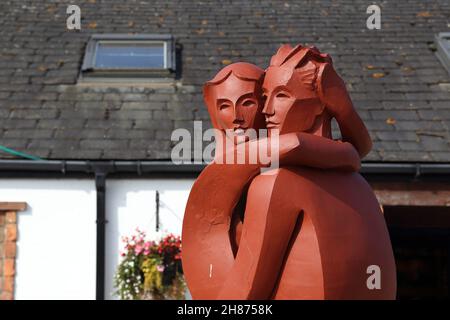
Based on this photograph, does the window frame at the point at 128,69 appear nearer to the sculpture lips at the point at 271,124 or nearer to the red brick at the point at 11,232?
the red brick at the point at 11,232

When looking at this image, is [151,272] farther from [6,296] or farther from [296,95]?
[296,95]

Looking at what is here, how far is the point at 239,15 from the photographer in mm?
11375

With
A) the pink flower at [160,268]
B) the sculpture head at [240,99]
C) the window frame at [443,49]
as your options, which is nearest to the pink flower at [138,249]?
the pink flower at [160,268]

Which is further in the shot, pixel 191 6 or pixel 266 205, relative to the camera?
pixel 191 6

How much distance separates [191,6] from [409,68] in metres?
3.51

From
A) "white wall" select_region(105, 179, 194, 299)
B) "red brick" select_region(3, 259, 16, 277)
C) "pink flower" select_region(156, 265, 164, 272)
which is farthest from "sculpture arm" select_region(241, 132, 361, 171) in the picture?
"red brick" select_region(3, 259, 16, 277)

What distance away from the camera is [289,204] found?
12.1 feet

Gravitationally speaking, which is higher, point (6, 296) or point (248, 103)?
point (248, 103)

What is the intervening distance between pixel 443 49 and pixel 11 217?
5.89m

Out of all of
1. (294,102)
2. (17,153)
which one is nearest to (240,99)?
(294,102)

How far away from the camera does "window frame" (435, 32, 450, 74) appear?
9984 millimetres

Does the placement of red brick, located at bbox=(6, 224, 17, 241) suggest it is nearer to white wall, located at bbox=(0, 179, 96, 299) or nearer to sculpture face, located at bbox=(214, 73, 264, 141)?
white wall, located at bbox=(0, 179, 96, 299)

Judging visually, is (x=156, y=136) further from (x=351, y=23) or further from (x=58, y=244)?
(x=351, y=23)
